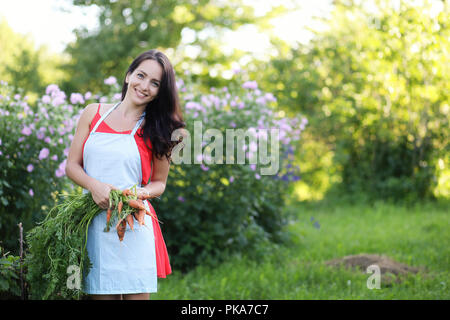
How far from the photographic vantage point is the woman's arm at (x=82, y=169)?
204 cm

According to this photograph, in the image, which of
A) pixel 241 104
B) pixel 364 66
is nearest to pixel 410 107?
pixel 364 66

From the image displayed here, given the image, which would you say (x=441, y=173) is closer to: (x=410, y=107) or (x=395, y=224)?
(x=410, y=107)

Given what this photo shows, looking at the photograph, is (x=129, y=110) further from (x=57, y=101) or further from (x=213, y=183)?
(x=213, y=183)

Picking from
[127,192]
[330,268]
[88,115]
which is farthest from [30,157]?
[330,268]

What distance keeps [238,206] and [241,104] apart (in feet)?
3.13

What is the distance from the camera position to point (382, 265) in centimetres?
434

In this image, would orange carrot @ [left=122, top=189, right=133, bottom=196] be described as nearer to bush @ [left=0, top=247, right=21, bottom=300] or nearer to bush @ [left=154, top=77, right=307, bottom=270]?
bush @ [left=0, top=247, right=21, bottom=300]

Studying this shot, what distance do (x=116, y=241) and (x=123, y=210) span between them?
155 millimetres

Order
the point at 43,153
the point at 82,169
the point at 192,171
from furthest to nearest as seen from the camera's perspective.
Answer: the point at 192,171
the point at 43,153
the point at 82,169

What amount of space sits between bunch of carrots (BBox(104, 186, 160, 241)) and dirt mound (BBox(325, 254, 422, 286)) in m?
2.69

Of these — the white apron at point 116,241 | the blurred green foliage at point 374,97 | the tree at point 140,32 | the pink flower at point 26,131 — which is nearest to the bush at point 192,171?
the pink flower at point 26,131

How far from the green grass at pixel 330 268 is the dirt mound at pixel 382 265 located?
91 mm
